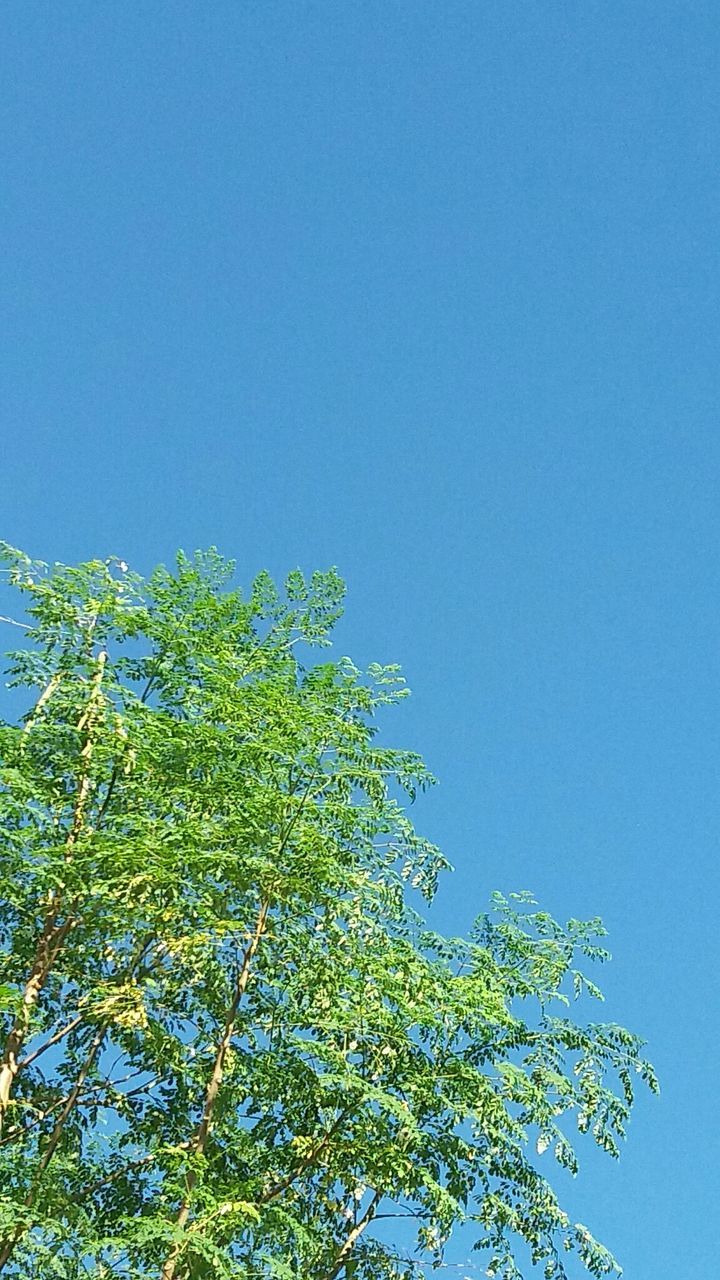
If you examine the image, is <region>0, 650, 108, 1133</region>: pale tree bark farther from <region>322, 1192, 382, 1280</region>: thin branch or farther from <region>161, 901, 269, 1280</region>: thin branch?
<region>322, 1192, 382, 1280</region>: thin branch

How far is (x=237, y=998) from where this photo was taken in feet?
37.3

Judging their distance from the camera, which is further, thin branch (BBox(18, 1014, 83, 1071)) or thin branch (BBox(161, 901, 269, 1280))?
thin branch (BBox(18, 1014, 83, 1071))

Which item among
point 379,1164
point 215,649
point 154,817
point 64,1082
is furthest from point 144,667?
point 379,1164

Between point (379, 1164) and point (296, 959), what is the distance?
173cm

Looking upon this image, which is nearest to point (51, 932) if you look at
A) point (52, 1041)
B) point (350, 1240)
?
point (52, 1041)

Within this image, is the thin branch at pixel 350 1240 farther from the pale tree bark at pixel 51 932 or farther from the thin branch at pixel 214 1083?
the pale tree bark at pixel 51 932

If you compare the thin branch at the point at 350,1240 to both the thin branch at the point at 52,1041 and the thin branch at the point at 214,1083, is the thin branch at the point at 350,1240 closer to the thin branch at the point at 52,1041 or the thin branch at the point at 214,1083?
the thin branch at the point at 214,1083

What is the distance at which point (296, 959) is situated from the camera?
11.6m

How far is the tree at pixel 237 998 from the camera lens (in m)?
10.9

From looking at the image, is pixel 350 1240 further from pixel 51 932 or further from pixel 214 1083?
pixel 51 932

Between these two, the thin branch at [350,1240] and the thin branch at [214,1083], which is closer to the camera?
the thin branch at [214,1083]

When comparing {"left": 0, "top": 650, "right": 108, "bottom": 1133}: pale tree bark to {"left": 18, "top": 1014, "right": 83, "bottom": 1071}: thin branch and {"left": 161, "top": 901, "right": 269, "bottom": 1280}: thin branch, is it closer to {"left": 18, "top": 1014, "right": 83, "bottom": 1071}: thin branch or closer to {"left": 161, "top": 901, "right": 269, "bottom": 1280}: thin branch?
{"left": 18, "top": 1014, "right": 83, "bottom": 1071}: thin branch

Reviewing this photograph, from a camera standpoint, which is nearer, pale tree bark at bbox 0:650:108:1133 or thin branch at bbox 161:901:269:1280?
thin branch at bbox 161:901:269:1280

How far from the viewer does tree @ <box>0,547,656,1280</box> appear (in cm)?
1089
